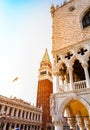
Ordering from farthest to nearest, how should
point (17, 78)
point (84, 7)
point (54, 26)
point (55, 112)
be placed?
point (17, 78), point (54, 26), point (84, 7), point (55, 112)

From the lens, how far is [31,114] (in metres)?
39.8

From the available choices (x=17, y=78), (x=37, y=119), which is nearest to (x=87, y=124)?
(x=17, y=78)

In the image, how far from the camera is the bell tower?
152 feet

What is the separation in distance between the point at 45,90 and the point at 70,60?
42.2 meters

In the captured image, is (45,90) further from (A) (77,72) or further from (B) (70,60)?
(B) (70,60)

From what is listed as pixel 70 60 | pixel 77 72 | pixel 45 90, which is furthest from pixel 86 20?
pixel 45 90

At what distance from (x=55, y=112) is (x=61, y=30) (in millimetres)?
5903

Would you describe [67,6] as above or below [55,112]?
above

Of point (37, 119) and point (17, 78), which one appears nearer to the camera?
point (17, 78)

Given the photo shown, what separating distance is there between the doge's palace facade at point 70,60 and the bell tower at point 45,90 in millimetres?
36144

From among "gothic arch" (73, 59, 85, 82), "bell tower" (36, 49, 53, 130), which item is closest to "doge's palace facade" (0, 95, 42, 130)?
"bell tower" (36, 49, 53, 130)

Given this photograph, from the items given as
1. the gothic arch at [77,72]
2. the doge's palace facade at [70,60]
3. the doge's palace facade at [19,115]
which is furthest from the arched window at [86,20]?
the doge's palace facade at [19,115]

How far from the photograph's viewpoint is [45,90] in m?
51.0

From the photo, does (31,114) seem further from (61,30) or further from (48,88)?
(61,30)
